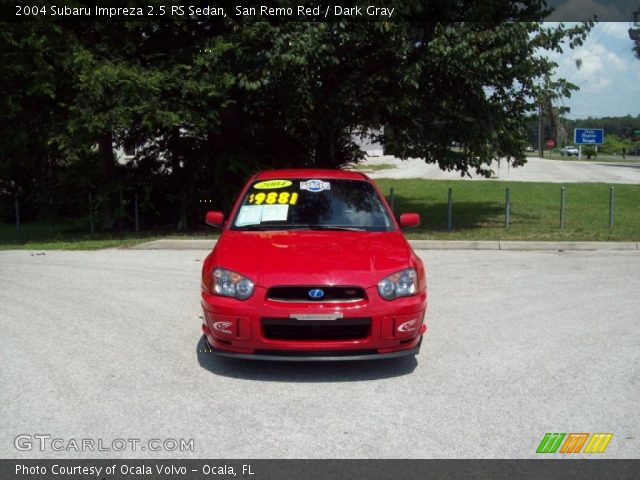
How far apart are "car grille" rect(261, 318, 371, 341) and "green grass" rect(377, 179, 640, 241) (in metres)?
9.19

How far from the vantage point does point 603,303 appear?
8062 mm

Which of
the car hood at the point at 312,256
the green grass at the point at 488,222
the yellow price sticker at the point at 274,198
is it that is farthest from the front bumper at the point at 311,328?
the green grass at the point at 488,222

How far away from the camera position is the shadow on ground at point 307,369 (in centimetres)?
529

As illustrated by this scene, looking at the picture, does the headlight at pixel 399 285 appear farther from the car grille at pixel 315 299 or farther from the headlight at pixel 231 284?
the headlight at pixel 231 284

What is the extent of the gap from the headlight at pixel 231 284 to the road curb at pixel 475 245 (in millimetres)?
8070

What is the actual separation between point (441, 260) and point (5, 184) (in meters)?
12.4

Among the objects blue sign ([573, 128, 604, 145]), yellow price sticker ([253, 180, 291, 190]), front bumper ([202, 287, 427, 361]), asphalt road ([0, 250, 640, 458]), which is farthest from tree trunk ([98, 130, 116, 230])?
blue sign ([573, 128, 604, 145])

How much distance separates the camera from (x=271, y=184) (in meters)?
6.87

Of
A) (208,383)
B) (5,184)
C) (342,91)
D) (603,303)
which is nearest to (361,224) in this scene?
(208,383)

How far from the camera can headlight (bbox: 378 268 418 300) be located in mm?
5145

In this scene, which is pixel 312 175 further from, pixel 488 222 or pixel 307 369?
pixel 488 222

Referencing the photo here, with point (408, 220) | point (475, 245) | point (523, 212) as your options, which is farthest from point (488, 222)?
point (408, 220)

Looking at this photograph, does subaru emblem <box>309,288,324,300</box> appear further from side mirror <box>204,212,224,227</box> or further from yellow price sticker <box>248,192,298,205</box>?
side mirror <box>204,212,224,227</box>

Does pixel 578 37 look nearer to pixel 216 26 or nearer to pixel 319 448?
pixel 216 26
